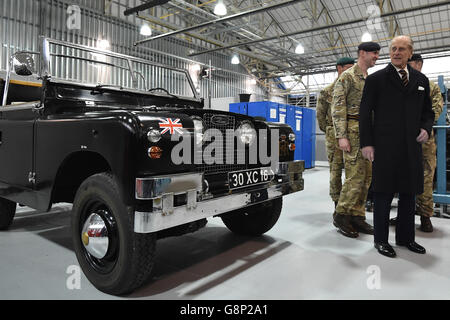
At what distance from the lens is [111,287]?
1854mm

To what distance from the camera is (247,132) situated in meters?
2.36

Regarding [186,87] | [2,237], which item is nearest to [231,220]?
[186,87]

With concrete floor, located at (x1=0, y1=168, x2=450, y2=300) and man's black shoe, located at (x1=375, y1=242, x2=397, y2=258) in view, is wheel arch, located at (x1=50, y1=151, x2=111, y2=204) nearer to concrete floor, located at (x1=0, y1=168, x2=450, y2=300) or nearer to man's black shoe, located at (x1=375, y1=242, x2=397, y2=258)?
concrete floor, located at (x1=0, y1=168, x2=450, y2=300)

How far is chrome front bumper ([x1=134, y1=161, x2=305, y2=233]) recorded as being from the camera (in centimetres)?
165

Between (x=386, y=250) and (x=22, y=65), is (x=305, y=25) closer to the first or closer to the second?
(x=386, y=250)

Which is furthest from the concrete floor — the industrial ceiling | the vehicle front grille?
the industrial ceiling

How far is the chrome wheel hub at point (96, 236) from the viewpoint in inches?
73.7

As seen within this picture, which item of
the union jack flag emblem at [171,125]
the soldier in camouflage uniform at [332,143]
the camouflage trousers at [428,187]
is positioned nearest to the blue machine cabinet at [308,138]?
the soldier in camouflage uniform at [332,143]

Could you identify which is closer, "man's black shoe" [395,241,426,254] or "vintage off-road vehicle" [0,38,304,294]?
→ "vintage off-road vehicle" [0,38,304,294]

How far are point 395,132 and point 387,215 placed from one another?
65 cm

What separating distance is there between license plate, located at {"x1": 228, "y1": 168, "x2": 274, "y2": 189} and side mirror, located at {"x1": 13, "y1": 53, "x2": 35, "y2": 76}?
1.79 m

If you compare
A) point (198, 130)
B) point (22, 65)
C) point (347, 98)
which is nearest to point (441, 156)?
point (347, 98)

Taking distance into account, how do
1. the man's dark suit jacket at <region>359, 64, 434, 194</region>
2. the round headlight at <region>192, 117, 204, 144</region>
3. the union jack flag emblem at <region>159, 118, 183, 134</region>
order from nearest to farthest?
the union jack flag emblem at <region>159, 118, 183, 134</region> → the round headlight at <region>192, 117, 204, 144</region> → the man's dark suit jacket at <region>359, 64, 434, 194</region>

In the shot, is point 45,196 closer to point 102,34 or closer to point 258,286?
point 258,286
